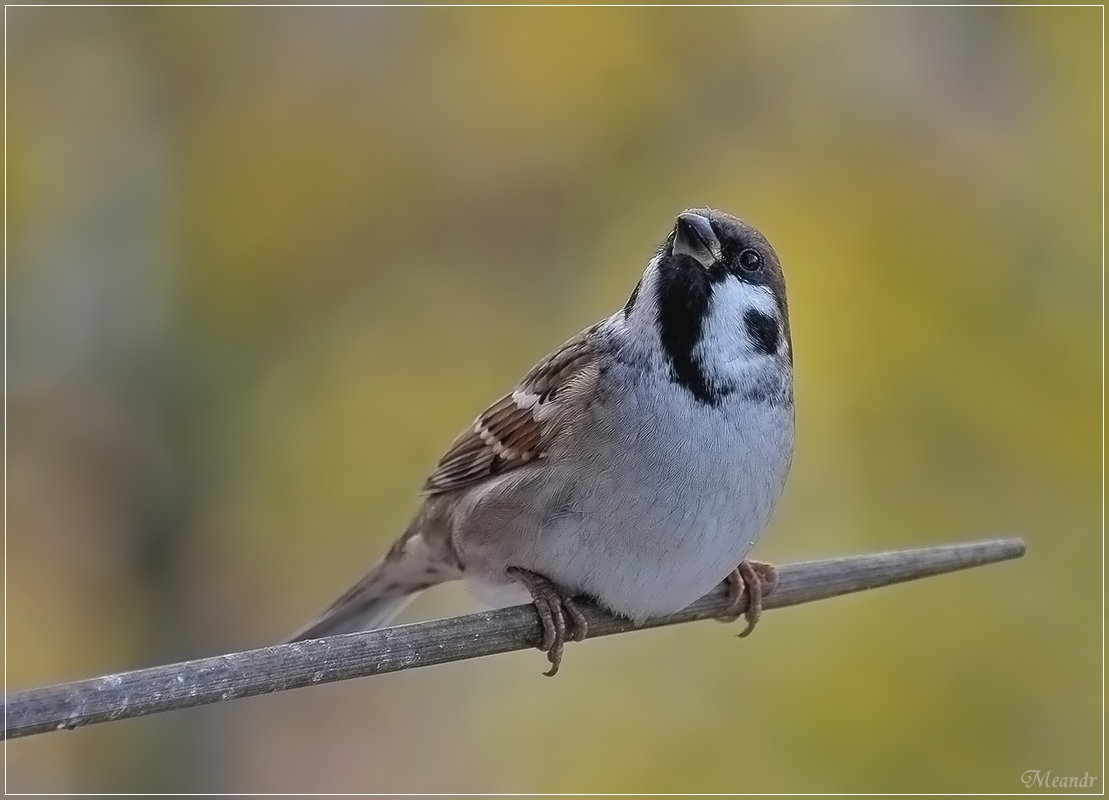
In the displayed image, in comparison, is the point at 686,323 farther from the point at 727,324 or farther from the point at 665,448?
the point at 665,448

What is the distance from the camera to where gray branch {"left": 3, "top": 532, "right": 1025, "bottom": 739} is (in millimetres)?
1156

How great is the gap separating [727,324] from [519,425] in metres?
0.44

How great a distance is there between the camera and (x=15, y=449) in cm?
281

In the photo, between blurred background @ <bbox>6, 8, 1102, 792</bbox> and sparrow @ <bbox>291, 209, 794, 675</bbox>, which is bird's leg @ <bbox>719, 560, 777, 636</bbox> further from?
blurred background @ <bbox>6, 8, 1102, 792</bbox>

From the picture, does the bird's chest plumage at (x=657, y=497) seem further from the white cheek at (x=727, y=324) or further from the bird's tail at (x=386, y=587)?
the bird's tail at (x=386, y=587)

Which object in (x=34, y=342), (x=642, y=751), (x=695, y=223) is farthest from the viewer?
(x=34, y=342)

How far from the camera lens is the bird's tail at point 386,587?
212 cm

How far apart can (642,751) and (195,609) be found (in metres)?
1.23

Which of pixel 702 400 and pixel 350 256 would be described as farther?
pixel 350 256

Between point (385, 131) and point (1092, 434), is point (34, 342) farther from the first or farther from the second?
point (1092, 434)

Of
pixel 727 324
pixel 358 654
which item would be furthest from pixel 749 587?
pixel 358 654

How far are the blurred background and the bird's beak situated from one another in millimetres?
928

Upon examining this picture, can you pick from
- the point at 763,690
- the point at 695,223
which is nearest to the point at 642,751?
the point at 763,690
